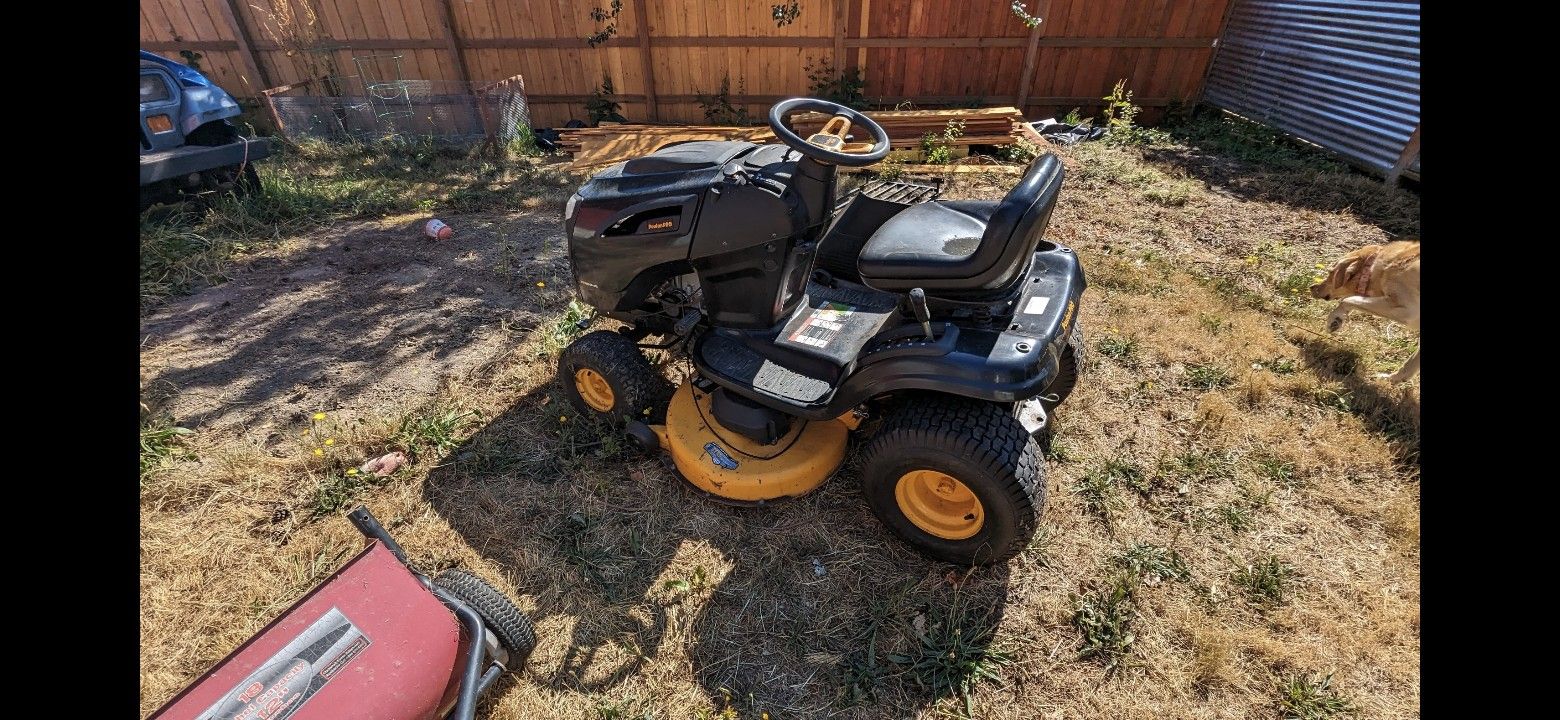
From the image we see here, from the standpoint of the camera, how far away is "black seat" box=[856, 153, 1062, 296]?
2.01m

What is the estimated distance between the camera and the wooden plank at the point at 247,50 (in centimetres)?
844

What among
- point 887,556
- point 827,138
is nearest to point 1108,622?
point 887,556

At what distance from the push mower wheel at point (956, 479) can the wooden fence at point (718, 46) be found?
7.35 metres

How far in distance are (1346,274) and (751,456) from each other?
12.6 ft

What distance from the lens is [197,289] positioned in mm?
4602

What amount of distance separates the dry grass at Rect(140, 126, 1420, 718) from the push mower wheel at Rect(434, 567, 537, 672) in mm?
147

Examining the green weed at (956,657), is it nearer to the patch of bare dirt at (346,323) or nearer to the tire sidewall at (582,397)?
the tire sidewall at (582,397)

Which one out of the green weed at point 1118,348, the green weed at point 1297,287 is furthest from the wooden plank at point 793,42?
the green weed at point 1118,348

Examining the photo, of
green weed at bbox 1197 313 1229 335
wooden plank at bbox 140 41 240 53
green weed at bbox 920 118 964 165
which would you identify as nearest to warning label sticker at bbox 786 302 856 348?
green weed at bbox 1197 313 1229 335

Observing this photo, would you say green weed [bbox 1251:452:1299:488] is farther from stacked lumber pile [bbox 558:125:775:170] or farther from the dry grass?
stacked lumber pile [bbox 558:125:775:170]

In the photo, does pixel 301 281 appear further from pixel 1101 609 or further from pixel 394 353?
pixel 1101 609

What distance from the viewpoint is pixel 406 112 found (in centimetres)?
757

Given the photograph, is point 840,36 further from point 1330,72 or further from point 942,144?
point 1330,72

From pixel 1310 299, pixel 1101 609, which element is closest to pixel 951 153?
pixel 1310 299
